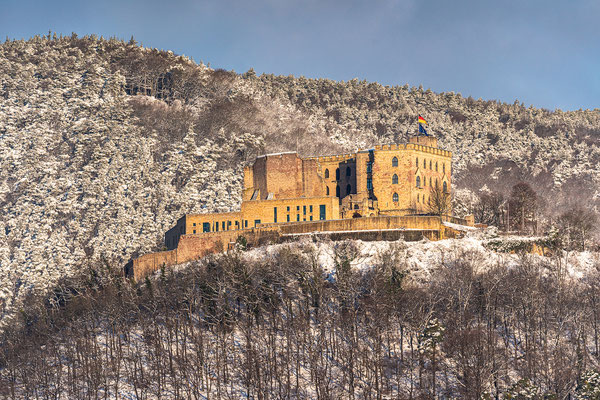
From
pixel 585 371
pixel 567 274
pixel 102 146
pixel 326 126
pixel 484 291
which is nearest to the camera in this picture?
pixel 585 371

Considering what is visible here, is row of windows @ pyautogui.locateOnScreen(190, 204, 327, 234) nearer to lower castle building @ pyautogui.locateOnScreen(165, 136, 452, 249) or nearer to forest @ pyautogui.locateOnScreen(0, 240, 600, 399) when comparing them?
lower castle building @ pyautogui.locateOnScreen(165, 136, 452, 249)

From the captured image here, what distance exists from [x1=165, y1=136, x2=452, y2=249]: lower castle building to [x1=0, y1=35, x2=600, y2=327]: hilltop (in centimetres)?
1501

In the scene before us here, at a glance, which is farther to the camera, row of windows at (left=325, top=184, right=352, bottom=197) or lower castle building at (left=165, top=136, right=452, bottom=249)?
row of windows at (left=325, top=184, right=352, bottom=197)

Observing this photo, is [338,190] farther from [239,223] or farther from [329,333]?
[329,333]

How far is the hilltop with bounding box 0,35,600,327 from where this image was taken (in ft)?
370

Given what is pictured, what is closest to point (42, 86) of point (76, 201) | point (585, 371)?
point (76, 201)

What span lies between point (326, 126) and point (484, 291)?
295 ft

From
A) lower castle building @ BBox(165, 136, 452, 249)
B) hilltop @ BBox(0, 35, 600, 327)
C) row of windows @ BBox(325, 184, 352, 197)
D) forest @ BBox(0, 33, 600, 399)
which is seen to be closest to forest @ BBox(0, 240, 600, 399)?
forest @ BBox(0, 33, 600, 399)

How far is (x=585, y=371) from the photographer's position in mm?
61531

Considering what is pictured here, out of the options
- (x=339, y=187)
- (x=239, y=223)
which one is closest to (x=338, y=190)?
(x=339, y=187)

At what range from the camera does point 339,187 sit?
301ft

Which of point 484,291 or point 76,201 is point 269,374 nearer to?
point 484,291

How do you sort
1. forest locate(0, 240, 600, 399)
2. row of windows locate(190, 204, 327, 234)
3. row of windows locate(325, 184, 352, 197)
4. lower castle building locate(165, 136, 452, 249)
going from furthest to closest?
row of windows locate(325, 184, 352, 197)
lower castle building locate(165, 136, 452, 249)
row of windows locate(190, 204, 327, 234)
forest locate(0, 240, 600, 399)

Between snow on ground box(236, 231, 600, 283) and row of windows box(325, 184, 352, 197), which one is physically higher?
row of windows box(325, 184, 352, 197)
